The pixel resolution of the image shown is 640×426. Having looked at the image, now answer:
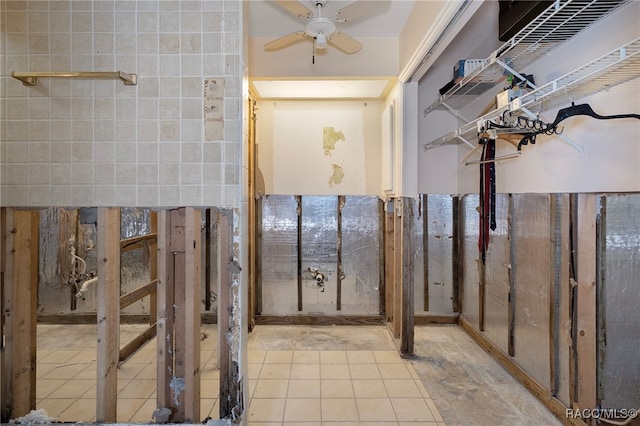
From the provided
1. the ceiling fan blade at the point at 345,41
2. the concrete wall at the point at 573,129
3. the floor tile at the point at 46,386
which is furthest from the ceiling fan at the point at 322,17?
the floor tile at the point at 46,386

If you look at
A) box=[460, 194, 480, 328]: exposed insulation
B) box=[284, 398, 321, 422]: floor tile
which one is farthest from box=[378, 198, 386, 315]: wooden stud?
box=[284, 398, 321, 422]: floor tile

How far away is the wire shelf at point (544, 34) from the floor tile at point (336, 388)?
92.3 inches

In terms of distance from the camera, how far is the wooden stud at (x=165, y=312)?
61.9 inches

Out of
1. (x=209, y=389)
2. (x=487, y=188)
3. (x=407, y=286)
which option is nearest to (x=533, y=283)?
(x=487, y=188)

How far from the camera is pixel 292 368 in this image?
8.35 feet

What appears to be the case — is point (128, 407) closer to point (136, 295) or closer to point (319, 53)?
point (136, 295)

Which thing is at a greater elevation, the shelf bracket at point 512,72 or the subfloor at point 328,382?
the shelf bracket at point 512,72

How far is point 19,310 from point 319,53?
8.82 ft

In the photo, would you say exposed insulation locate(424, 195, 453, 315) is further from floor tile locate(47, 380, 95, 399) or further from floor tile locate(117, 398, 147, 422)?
floor tile locate(47, 380, 95, 399)

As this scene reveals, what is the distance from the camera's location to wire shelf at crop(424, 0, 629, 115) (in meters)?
1.55

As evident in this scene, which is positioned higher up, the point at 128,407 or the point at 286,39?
the point at 286,39

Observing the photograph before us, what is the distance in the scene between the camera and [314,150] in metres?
3.62

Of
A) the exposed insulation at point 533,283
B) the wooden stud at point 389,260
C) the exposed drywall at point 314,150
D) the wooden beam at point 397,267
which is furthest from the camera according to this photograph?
the exposed drywall at point 314,150

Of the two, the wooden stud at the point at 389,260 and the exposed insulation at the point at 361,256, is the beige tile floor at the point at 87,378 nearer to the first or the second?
the exposed insulation at the point at 361,256
